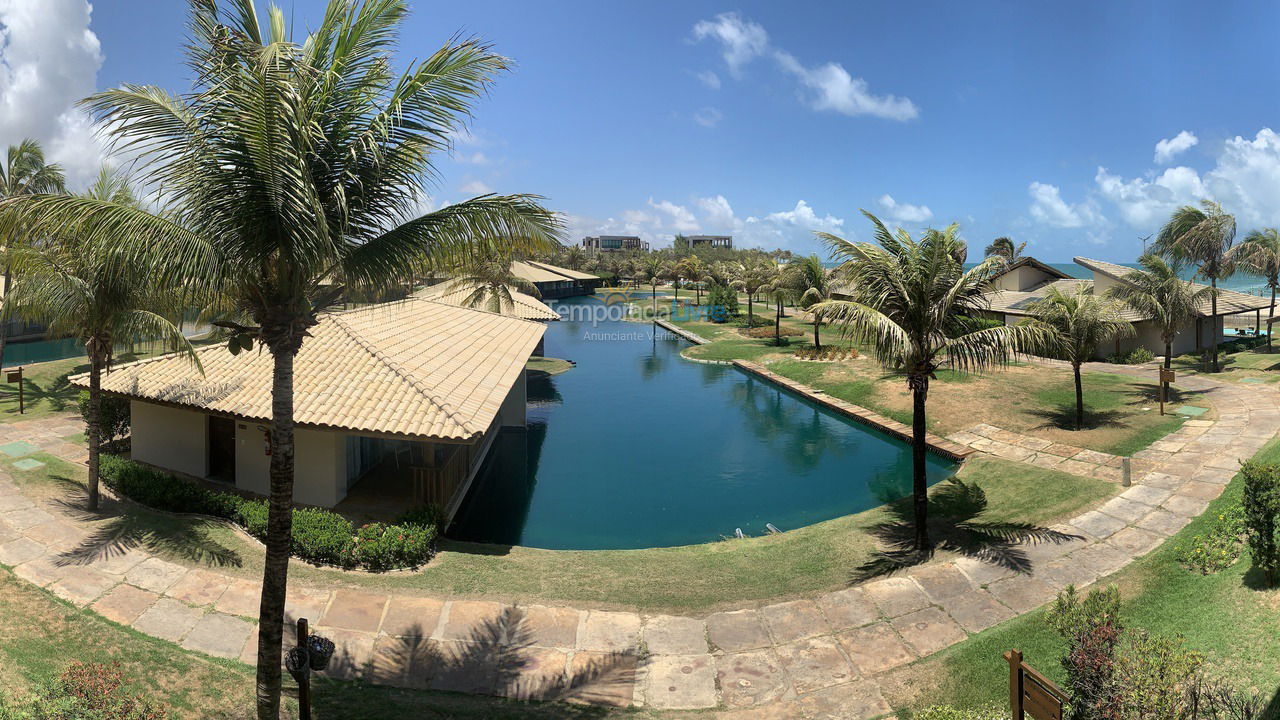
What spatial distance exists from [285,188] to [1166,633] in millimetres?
10845

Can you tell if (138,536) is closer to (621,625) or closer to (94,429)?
(94,429)

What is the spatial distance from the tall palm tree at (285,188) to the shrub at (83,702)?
3.97 ft

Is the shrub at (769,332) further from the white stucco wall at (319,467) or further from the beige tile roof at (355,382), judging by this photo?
the white stucco wall at (319,467)

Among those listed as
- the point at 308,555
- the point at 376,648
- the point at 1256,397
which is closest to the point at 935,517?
the point at 376,648

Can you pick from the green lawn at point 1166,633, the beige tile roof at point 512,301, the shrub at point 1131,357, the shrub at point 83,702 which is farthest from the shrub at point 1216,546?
the beige tile roof at point 512,301

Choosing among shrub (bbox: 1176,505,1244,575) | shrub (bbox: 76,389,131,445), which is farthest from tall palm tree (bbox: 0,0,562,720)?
shrub (bbox: 76,389,131,445)

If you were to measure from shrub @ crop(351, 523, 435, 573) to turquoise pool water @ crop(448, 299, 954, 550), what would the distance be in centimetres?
303

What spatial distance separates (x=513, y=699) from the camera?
7.74 metres

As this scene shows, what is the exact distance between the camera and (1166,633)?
7.67 m

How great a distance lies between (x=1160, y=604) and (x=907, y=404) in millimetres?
16614

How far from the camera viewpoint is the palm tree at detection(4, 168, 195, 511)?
38.6ft

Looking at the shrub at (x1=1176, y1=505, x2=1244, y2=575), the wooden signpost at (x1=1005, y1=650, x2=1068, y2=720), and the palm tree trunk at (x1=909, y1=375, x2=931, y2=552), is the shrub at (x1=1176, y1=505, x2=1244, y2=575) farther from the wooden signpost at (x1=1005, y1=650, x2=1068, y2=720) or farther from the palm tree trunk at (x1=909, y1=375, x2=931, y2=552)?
the wooden signpost at (x1=1005, y1=650, x2=1068, y2=720)

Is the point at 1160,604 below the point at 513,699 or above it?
above

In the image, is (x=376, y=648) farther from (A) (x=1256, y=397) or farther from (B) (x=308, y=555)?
(A) (x=1256, y=397)
